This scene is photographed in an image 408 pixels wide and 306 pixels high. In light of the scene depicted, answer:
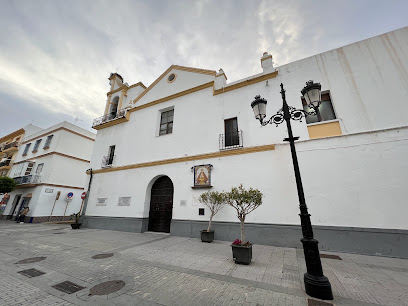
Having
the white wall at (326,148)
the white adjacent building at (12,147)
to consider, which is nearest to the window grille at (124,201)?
the white wall at (326,148)

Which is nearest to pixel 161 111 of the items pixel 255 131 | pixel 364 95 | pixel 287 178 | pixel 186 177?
pixel 186 177

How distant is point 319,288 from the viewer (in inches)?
120

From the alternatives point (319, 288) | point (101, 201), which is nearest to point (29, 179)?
point (101, 201)

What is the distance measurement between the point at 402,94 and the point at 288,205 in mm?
6776

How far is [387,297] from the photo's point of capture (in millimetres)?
3107

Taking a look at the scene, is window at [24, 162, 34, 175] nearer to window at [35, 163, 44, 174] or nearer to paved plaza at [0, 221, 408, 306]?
window at [35, 163, 44, 174]

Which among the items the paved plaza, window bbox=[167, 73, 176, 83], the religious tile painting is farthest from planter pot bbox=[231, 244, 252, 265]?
window bbox=[167, 73, 176, 83]

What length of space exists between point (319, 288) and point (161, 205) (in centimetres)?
907

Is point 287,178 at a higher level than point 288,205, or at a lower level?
higher

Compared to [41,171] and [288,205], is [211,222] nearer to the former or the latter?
[288,205]

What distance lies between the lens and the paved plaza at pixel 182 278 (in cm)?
308

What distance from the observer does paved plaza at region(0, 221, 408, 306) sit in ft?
10.1

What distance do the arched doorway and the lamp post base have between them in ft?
26.9

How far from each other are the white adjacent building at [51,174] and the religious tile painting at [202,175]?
14.8 meters
